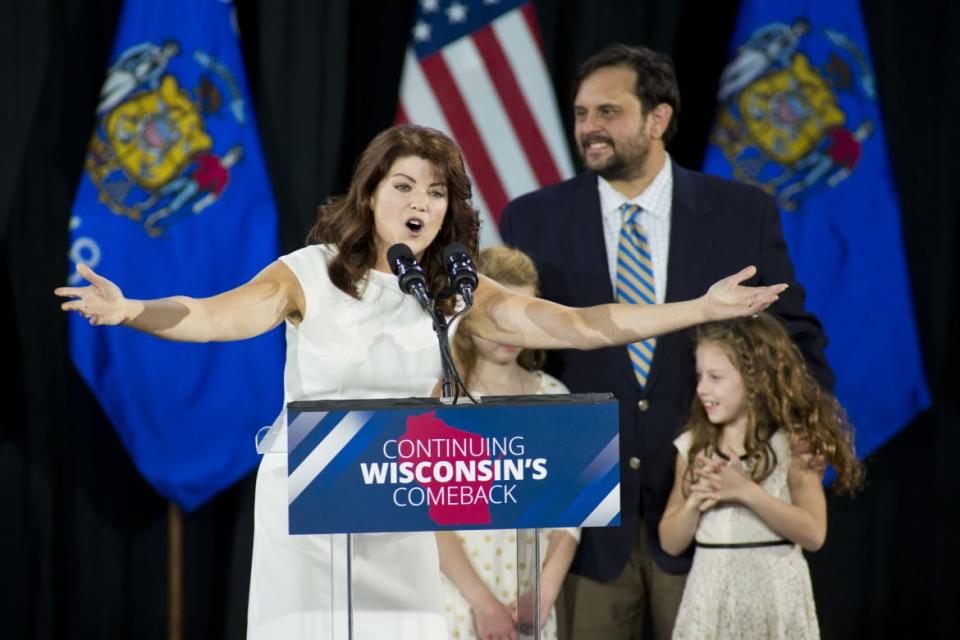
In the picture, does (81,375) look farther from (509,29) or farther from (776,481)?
(776,481)

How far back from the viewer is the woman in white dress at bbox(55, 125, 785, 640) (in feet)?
8.35

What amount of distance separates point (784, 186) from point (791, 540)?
1583mm

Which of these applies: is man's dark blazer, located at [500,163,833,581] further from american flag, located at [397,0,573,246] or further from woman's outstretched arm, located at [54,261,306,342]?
woman's outstretched arm, located at [54,261,306,342]

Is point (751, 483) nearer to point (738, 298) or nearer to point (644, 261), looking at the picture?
point (644, 261)

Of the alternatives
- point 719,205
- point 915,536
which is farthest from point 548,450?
point 915,536

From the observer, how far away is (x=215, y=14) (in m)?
4.52

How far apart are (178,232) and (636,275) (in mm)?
1710

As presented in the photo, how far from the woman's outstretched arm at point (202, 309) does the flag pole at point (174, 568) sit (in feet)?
6.93

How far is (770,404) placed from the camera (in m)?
3.60

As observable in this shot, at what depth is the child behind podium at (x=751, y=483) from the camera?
3516mm

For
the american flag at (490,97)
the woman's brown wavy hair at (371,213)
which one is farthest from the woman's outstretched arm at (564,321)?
the american flag at (490,97)

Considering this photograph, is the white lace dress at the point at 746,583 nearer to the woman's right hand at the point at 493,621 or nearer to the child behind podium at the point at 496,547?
the child behind podium at the point at 496,547

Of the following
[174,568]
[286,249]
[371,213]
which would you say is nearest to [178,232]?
[286,249]

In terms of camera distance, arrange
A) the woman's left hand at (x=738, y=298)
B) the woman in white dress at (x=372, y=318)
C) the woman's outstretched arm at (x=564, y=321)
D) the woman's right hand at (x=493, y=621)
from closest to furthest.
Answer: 1. the woman in white dress at (x=372, y=318)
2. the woman's left hand at (x=738, y=298)
3. the woman's outstretched arm at (x=564, y=321)
4. the woman's right hand at (x=493, y=621)
